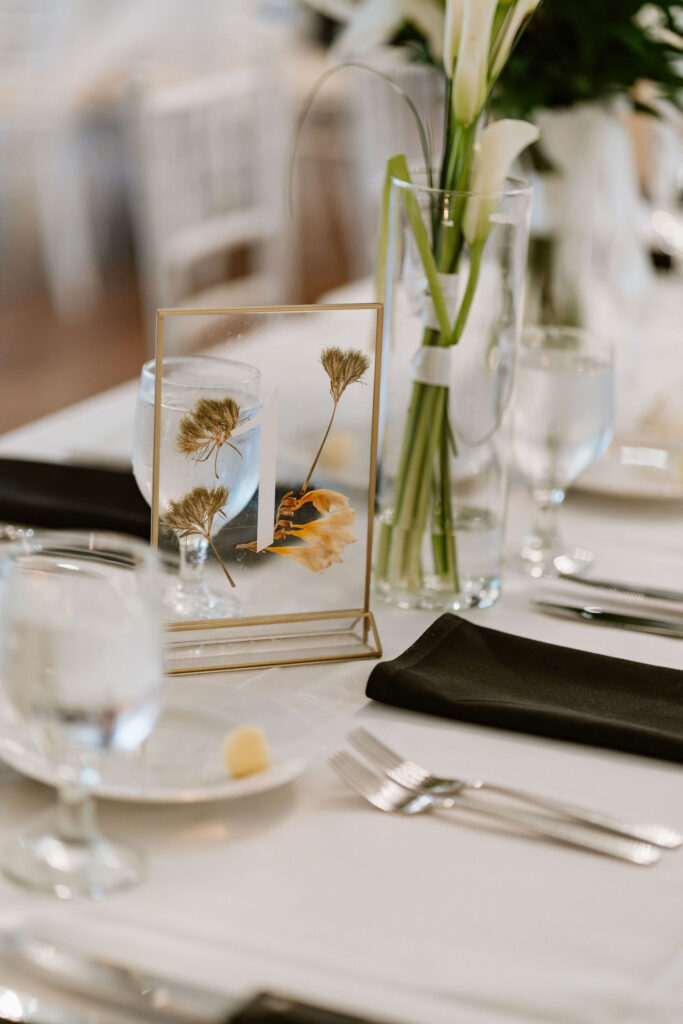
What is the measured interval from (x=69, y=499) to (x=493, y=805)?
1.69 ft

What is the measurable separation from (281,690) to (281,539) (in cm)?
10

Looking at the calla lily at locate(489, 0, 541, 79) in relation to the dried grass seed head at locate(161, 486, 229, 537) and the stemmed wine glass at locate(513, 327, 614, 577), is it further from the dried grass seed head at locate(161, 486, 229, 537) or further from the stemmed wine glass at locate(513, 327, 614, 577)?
the dried grass seed head at locate(161, 486, 229, 537)

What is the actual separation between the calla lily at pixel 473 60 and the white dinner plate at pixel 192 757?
0.43 meters

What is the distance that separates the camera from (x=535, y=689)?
0.77 meters

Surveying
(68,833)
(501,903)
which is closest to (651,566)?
(501,903)

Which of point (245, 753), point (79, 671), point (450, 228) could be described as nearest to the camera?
point (79, 671)

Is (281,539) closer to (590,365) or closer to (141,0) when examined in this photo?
(590,365)

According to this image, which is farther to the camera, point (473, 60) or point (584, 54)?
point (584, 54)

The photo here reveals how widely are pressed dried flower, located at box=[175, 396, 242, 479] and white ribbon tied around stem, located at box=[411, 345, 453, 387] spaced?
0.18 metres

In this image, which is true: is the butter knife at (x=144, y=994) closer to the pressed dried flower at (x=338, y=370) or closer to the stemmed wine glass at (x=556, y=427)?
the pressed dried flower at (x=338, y=370)

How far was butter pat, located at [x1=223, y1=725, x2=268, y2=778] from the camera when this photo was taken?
24.2 inches

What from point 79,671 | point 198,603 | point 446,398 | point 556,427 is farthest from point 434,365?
point 79,671

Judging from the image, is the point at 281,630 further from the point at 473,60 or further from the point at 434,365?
the point at 473,60

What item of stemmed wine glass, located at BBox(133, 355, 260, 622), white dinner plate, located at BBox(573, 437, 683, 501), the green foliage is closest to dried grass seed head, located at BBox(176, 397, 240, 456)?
stemmed wine glass, located at BBox(133, 355, 260, 622)
